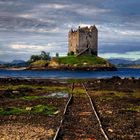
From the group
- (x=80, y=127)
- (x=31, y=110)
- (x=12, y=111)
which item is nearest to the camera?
(x=80, y=127)

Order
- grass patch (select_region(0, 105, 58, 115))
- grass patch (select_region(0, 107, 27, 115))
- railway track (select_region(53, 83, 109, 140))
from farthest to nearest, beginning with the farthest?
grass patch (select_region(0, 105, 58, 115))
grass patch (select_region(0, 107, 27, 115))
railway track (select_region(53, 83, 109, 140))

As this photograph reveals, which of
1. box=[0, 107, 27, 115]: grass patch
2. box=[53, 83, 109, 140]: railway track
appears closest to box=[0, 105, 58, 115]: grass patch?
box=[0, 107, 27, 115]: grass patch

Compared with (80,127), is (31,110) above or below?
below

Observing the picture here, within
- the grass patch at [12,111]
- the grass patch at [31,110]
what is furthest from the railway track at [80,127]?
the grass patch at [12,111]

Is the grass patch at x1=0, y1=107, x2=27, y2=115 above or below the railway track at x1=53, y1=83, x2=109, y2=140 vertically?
below

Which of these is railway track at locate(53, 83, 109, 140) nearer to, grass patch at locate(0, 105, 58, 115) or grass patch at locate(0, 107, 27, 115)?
grass patch at locate(0, 105, 58, 115)

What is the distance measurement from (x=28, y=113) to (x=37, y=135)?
8.39 metres

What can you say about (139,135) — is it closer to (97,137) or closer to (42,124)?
(97,137)

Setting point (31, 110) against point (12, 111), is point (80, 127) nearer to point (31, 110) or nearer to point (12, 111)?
point (12, 111)

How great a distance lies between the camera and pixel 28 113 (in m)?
28.6

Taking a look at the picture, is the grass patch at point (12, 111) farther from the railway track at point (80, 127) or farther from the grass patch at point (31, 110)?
the railway track at point (80, 127)

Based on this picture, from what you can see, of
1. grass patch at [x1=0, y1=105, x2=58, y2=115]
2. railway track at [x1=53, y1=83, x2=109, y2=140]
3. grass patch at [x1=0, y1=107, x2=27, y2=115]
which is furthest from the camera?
grass patch at [x1=0, y1=105, x2=58, y2=115]

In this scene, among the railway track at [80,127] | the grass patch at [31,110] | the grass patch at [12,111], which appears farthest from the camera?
the grass patch at [31,110]

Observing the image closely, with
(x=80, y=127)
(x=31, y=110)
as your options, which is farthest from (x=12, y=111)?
(x=80, y=127)
